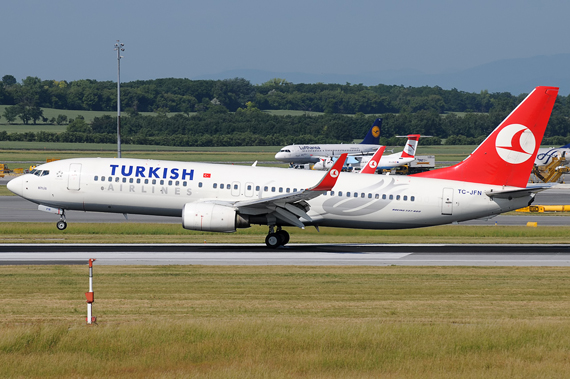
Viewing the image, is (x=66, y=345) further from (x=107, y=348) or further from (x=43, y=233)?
(x=43, y=233)

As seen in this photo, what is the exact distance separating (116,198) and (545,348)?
23815mm

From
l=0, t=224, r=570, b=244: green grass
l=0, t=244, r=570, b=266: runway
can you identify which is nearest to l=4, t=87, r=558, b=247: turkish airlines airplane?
l=0, t=244, r=570, b=266: runway

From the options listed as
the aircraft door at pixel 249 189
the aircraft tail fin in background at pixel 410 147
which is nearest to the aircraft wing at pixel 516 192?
the aircraft door at pixel 249 189

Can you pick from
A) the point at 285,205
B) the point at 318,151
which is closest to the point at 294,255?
the point at 285,205

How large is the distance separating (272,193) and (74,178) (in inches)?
378

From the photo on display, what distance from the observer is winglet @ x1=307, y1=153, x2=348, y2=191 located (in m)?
30.0

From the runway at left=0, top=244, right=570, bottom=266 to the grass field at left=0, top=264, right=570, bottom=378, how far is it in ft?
11.6

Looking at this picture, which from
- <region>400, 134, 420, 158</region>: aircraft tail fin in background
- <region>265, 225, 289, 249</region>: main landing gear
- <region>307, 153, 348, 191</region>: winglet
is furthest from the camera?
<region>400, 134, 420, 158</region>: aircraft tail fin in background

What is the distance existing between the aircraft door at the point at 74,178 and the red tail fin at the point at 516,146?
1880cm

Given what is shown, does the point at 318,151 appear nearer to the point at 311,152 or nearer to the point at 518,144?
the point at 311,152

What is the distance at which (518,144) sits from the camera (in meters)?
33.6

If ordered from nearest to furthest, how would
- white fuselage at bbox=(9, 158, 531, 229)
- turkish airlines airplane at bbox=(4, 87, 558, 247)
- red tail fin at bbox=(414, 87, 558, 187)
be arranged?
1. red tail fin at bbox=(414, 87, 558, 187)
2. turkish airlines airplane at bbox=(4, 87, 558, 247)
3. white fuselage at bbox=(9, 158, 531, 229)

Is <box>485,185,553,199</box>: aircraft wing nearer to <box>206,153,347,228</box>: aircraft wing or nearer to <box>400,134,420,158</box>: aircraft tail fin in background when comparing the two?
<box>206,153,347,228</box>: aircraft wing

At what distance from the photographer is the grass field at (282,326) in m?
13.1
